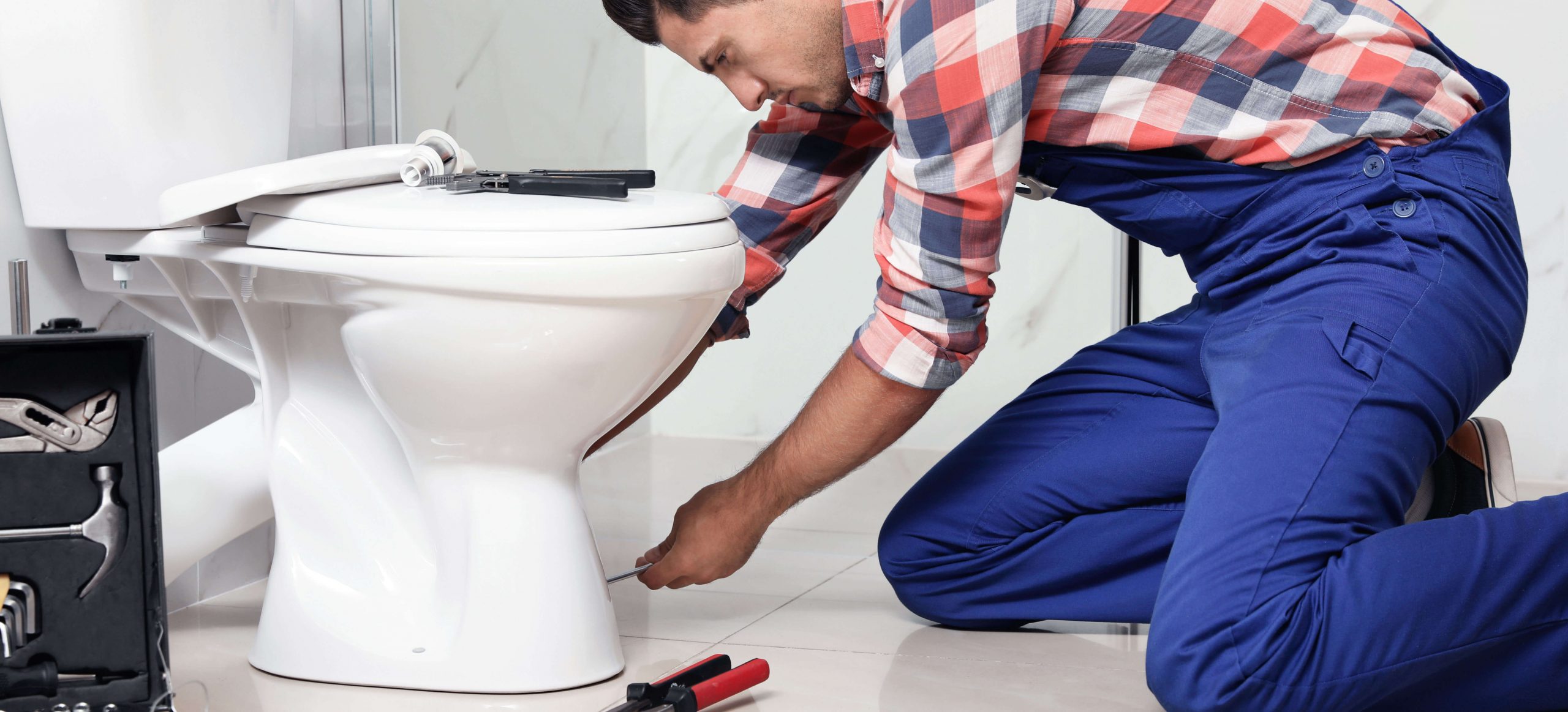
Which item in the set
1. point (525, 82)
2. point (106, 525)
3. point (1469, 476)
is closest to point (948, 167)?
point (1469, 476)

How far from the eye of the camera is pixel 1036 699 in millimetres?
1034

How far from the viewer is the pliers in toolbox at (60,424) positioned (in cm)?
95

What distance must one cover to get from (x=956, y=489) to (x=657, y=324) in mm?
407

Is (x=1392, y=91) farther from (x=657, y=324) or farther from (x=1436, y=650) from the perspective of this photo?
(x=657, y=324)

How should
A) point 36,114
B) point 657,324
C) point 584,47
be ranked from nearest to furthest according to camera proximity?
point 657,324 < point 36,114 < point 584,47

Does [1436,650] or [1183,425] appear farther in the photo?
[1183,425]

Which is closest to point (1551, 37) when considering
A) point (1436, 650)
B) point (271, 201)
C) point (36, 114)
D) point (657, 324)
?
point (1436, 650)

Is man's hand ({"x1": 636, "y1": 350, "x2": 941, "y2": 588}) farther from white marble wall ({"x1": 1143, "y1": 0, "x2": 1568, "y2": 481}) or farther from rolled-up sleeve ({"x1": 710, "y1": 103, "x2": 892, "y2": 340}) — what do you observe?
white marble wall ({"x1": 1143, "y1": 0, "x2": 1568, "y2": 481})

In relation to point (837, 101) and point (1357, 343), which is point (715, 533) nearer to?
point (837, 101)

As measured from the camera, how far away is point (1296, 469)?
35.1 inches

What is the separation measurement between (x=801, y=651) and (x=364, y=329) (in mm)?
470

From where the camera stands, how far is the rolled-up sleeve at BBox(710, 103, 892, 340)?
48.8 inches

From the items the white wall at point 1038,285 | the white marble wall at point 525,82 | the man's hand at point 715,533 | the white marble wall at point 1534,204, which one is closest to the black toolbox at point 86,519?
the man's hand at point 715,533

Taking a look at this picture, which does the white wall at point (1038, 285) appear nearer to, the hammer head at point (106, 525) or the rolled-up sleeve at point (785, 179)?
the rolled-up sleeve at point (785, 179)
